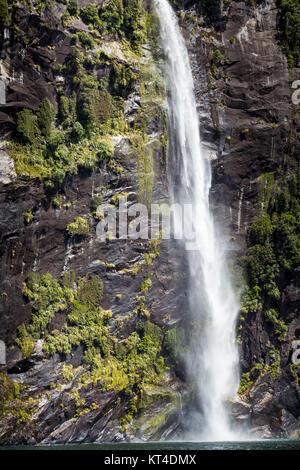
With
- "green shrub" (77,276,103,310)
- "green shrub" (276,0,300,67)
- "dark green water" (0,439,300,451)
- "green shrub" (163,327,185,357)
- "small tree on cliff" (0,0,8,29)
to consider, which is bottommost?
"dark green water" (0,439,300,451)

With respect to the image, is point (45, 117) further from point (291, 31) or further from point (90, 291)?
point (291, 31)

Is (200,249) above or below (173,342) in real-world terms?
above

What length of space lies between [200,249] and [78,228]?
8.03 meters

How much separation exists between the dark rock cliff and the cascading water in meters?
0.70

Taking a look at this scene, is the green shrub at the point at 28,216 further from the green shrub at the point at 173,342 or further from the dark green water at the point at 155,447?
the green shrub at the point at 173,342

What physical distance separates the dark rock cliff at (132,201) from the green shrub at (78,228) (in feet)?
0.77

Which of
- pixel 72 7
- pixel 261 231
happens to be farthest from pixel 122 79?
pixel 261 231

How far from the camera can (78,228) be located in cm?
2456

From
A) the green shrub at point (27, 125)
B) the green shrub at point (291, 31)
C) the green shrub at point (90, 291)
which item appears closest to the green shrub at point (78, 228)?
the green shrub at point (90, 291)

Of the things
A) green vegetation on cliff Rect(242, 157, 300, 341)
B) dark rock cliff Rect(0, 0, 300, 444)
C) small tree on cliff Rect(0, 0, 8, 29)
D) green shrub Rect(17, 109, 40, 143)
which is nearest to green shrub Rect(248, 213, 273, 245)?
green vegetation on cliff Rect(242, 157, 300, 341)

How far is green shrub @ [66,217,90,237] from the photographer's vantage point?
24359mm

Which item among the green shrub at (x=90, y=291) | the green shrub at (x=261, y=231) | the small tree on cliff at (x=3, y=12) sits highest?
the small tree on cliff at (x=3, y=12)

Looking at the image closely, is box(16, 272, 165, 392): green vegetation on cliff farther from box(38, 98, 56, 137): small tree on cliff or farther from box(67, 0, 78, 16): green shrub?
box(67, 0, 78, 16): green shrub

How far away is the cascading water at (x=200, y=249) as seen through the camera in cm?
2798
